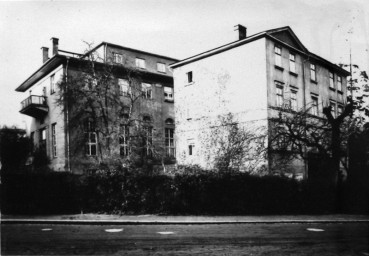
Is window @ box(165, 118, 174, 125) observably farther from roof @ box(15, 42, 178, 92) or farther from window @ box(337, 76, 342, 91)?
window @ box(337, 76, 342, 91)

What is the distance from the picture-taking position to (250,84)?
25.4m

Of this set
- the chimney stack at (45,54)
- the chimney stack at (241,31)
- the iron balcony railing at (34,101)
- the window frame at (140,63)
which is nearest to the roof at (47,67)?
the window frame at (140,63)

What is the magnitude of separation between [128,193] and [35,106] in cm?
1692

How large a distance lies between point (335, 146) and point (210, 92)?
11.8m

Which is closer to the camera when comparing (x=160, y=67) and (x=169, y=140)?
(x=169, y=140)

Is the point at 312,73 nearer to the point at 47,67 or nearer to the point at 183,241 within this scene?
the point at 47,67

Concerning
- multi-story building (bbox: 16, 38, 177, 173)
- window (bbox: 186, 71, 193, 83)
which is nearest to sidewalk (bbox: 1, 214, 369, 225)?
multi-story building (bbox: 16, 38, 177, 173)

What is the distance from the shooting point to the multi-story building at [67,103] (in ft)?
88.5

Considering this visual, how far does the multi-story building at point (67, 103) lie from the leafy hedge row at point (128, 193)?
8.00 meters

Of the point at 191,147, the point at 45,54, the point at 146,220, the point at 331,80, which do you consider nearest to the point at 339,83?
the point at 331,80

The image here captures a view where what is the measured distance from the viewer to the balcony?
95.1ft

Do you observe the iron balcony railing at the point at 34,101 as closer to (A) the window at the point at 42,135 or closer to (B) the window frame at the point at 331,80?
(A) the window at the point at 42,135

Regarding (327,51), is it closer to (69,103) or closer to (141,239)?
(141,239)

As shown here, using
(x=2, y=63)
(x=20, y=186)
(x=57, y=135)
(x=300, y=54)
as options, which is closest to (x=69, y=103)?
(x=57, y=135)
